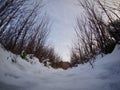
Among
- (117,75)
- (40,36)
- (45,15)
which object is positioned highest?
(117,75)

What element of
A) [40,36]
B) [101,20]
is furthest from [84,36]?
[101,20]

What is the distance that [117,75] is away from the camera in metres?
2.76

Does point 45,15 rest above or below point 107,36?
below

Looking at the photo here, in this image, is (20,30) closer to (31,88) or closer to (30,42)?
(30,42)

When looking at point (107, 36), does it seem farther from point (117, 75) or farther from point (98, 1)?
point (117, 75)

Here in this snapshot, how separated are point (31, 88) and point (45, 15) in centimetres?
870

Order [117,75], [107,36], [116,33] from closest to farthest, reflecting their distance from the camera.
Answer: [117,75]
[116,33]
[107,36]

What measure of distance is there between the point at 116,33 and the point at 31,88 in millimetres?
3832

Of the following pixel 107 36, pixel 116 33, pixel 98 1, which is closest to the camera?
pixel 116 33

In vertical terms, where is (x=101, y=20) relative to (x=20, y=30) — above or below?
above

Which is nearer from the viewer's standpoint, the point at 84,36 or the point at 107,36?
the point at 107,36

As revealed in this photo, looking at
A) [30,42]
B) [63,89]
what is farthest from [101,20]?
[63,89]

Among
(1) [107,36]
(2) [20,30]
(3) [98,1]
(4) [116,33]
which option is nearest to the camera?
(4) [116,33]

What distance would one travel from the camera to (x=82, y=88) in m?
2.44
